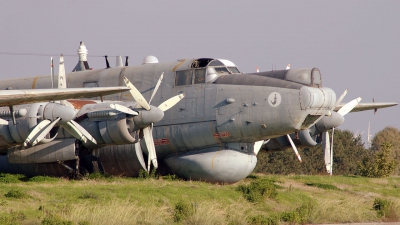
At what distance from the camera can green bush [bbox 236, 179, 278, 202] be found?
2112 cm

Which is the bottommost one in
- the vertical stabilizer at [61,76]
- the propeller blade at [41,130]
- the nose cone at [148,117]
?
the propeller blade at [41,130]

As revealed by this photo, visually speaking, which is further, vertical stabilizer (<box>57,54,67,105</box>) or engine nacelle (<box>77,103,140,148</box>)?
vertical stabilizer (<box>57,54,67,105</box>)

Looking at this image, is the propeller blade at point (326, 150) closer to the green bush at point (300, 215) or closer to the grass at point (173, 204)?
the grass at point (173, 204)

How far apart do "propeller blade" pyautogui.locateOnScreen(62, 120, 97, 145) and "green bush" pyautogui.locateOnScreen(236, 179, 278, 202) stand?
5.59 meters

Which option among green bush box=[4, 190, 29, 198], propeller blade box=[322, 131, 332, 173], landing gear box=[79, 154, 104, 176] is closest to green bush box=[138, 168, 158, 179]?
landing gear box=[79, 154, 104, 176]

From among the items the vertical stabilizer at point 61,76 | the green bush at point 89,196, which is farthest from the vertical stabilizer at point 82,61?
the green bush at point 89,196

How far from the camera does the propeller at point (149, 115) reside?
22.7m

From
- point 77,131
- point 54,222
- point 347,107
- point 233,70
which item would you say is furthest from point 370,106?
point 54,222

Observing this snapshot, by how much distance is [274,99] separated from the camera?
23078 mm

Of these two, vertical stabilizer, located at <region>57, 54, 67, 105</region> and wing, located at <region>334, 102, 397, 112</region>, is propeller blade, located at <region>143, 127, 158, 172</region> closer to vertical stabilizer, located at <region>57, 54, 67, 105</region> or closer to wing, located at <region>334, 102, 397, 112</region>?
vertical stabilizer, located at <region>57, 54, 67, 105</region>

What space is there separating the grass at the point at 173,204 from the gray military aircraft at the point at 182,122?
91 centimetres

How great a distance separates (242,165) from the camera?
77.9 feet

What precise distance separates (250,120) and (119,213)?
→ 8.27 metres

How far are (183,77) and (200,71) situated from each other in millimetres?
680
